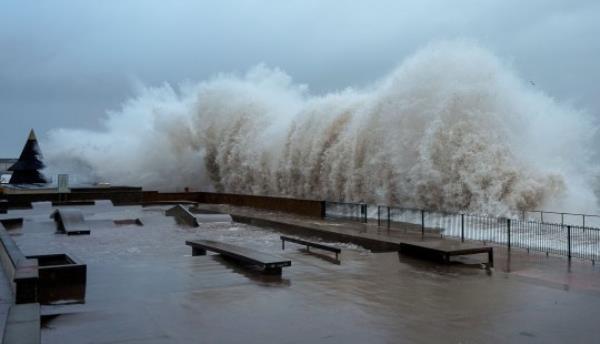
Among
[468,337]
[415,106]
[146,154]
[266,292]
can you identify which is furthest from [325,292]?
[146,154]

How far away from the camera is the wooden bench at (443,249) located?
29.9 feet

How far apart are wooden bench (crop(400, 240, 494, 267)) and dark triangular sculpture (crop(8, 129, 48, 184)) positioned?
1342 inches

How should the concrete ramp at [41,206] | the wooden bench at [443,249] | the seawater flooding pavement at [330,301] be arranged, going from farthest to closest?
the concrete ramp at [41,206]
the wooden bench at [443,249]
the seawater flooding pavement at [330,301]

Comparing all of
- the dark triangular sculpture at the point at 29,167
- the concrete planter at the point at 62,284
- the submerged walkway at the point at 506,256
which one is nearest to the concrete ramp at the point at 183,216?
the submerged walkway at the point at 506,256

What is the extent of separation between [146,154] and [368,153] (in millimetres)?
19020

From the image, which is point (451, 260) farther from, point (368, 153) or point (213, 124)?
point (213, 124)

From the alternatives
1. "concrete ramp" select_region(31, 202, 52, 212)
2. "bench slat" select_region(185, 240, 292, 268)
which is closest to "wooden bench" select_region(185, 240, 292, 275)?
"bench slat" select_region(185, 240, 292, 268)

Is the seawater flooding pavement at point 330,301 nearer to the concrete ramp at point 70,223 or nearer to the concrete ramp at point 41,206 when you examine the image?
the concrete ramp at point 70,223

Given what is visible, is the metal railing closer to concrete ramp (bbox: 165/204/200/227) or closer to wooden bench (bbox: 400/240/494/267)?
wooden bench (bbox: 400/240/494/267)

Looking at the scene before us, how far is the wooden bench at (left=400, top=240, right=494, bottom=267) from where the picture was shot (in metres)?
9.10

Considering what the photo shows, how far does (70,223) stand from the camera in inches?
551

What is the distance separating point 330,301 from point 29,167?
121 ft

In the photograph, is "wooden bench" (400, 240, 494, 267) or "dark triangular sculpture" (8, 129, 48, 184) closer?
"wooden bench" (400, 240, 494, 267)

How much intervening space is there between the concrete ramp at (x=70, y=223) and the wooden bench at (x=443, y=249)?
306 inches
